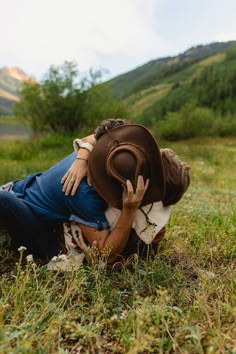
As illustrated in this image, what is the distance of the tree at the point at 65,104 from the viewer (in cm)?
4203

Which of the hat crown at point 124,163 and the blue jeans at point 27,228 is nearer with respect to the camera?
the hat crown at point 124,163

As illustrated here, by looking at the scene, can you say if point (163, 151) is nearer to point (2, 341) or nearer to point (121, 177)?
point (121, 177)

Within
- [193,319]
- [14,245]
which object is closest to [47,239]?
[14,245]

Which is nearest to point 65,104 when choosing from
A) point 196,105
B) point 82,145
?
point 82,145

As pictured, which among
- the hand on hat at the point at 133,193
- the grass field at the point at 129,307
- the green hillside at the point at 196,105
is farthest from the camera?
the green hillside at the point at 196,105

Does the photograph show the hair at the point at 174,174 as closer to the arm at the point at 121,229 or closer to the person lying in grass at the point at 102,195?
the person lying in grass at the point at 102,195

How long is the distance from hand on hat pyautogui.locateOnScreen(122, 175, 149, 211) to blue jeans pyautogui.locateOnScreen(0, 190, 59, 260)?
31.3 inches

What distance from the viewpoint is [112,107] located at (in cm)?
4350

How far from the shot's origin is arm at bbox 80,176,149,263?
273cm

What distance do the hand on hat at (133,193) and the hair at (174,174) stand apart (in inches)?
14.2

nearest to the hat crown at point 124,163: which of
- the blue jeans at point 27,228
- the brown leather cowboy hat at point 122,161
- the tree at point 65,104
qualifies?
the brown leather cowboy hat at point 122,161

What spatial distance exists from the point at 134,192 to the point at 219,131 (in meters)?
65.4

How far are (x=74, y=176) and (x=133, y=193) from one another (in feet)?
1.61

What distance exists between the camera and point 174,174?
10.1 ft
